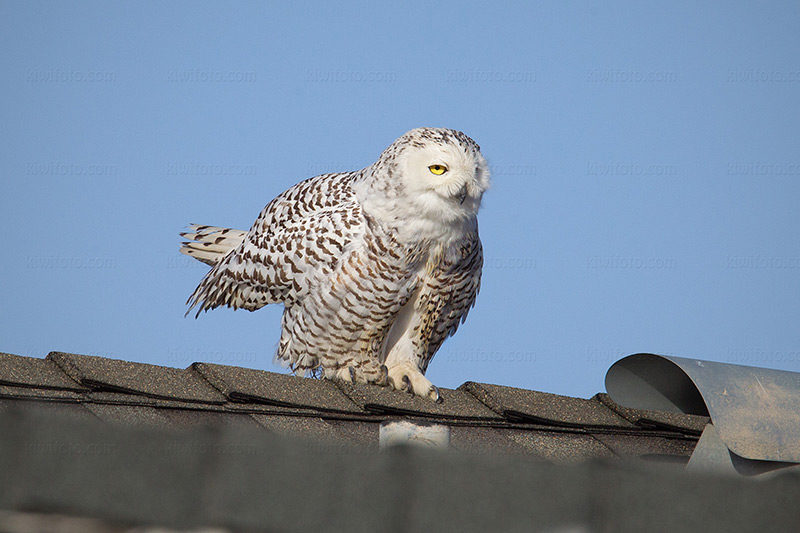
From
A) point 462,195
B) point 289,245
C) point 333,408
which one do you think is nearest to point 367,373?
point 289,245

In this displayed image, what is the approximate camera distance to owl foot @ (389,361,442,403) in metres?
4.31

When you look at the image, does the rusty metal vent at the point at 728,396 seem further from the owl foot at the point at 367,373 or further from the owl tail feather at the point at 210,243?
the owl tail feather at the point at 210,243

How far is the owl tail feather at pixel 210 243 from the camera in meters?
6.74

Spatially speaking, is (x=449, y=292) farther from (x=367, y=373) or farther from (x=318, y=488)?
(x=318, y=488)

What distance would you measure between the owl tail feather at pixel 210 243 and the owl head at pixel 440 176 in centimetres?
185

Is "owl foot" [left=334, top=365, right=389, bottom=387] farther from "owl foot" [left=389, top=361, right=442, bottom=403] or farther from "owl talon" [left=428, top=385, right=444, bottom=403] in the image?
"owl talon" [left=428, top=385, right=444, bottom=403]

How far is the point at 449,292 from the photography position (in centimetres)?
545

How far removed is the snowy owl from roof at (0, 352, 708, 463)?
0.99 m

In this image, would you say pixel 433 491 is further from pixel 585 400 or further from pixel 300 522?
pixel 585 400

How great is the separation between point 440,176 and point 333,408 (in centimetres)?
191

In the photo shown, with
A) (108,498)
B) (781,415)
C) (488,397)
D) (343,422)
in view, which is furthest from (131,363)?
(781,415)

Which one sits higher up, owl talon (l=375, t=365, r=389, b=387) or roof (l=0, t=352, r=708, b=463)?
owl talon (l=375, t=365, r=389, b=387)

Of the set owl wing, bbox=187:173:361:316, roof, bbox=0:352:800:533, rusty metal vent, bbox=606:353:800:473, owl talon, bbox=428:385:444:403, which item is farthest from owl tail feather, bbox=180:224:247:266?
roof, bbox=0:352:800:533

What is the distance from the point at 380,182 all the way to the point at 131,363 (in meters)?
2.29
